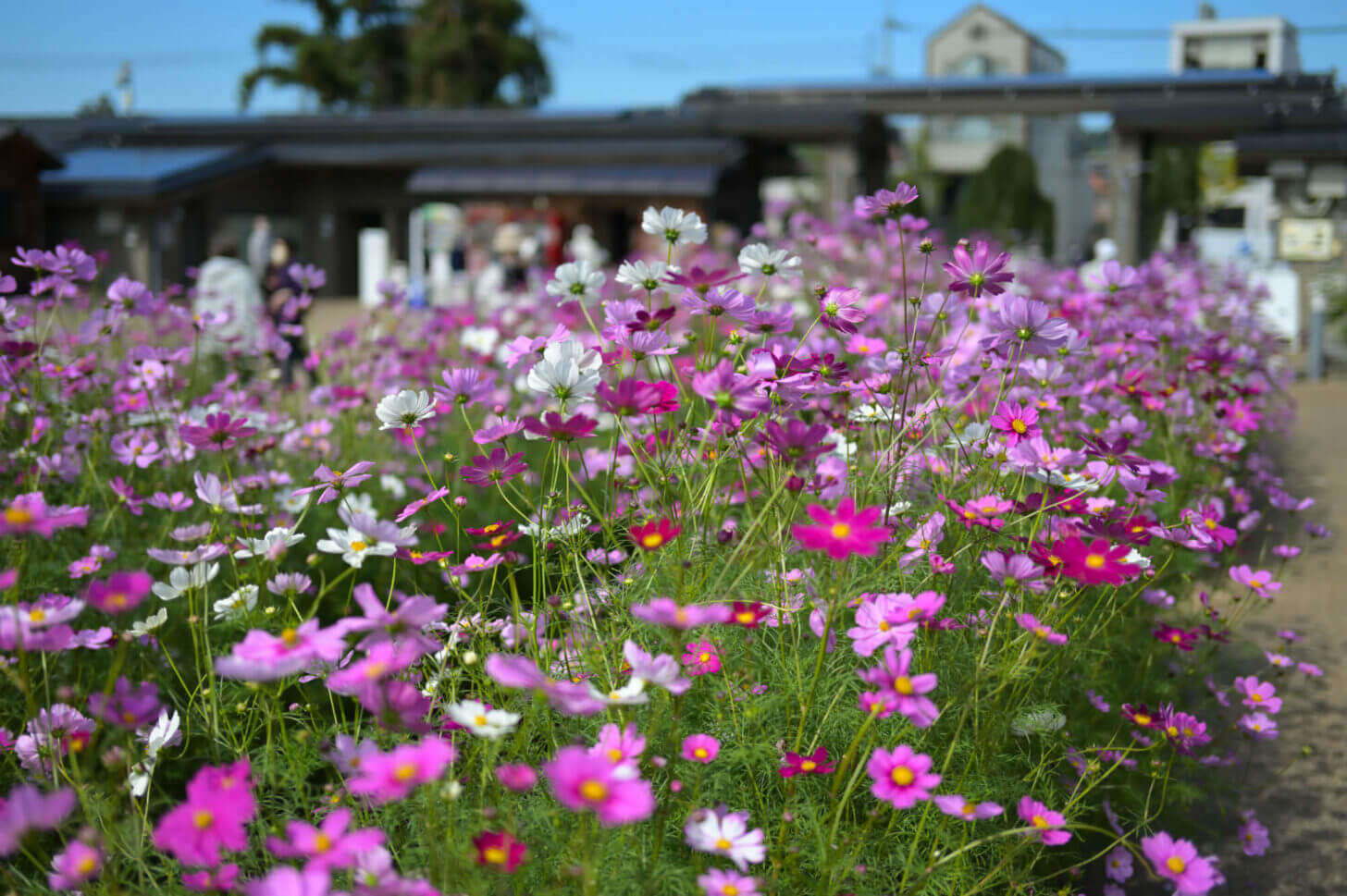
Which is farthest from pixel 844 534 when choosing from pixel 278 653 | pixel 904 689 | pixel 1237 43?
pixel 1237 43

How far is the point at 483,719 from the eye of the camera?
1.33 meters

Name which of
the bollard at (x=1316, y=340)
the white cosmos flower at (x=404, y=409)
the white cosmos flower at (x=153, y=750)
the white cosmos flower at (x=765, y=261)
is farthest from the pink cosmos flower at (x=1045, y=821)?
the bollard at (x=1316, y=340)

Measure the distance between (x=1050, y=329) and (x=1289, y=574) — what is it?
340 centimetres

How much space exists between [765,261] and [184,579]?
109cm

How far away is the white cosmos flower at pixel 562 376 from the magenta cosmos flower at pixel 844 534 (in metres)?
0.44

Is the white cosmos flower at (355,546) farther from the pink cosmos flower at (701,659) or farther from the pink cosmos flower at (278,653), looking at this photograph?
the pink cosmos flower at (701,659)

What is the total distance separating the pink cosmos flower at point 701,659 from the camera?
1.69m

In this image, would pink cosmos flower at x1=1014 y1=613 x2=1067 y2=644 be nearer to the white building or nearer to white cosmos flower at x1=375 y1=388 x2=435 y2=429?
white cosmos flower at x1=375 y1=388 x2=435 y2=429

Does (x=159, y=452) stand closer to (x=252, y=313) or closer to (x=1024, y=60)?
(x=252, y=313)

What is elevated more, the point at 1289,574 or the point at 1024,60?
the point at 1024,60

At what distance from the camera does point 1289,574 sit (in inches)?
182

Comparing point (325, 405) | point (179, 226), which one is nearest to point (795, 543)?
point (325, 405)

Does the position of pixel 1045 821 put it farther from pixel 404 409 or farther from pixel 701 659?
pixel 404 409

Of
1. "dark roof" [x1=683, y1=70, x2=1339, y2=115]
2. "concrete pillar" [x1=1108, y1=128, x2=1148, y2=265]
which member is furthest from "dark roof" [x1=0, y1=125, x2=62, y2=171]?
"concrete pillar" [x1=1108, y1=128, x2=1148, y2=265]
